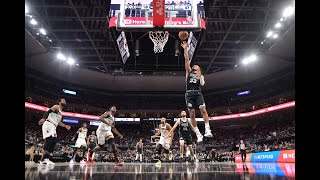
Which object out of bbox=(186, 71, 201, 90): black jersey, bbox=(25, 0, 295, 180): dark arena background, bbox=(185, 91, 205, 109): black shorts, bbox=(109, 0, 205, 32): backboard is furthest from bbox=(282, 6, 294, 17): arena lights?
bbox=(185, 91, 205, 109): black shorts

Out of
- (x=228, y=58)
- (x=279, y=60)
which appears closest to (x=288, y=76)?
(x=279, y=60)

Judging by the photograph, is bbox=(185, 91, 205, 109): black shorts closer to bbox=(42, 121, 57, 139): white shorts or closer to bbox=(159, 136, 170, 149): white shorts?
bbox=(159, 136, 170, 149): white shorts

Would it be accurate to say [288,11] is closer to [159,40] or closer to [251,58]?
[251,58]

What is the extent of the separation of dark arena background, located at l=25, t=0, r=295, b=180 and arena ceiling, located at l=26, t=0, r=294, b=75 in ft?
0.32

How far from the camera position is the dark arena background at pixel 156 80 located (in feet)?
34.6

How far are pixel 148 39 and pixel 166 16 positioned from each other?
8649mm

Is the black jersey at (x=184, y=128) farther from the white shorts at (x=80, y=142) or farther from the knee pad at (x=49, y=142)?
the white shorts at (x=80, y=142)

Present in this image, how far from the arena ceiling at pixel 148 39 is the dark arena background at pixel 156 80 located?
3.8 inches

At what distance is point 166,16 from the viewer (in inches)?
410

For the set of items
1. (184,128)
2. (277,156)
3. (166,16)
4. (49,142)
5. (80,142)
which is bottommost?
(277,156)

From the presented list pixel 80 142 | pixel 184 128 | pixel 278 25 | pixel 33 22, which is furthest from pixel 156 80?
pixel 184 128

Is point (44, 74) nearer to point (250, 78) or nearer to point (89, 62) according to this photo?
point (89, 62)

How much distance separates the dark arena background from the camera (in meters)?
10.5
